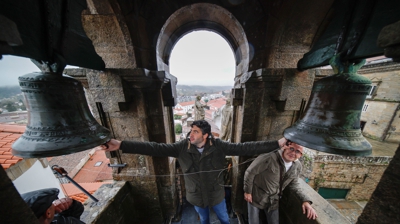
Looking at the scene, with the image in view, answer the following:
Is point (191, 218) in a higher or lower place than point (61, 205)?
lower

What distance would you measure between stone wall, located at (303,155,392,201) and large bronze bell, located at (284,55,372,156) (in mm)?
7881

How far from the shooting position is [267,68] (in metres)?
1.61

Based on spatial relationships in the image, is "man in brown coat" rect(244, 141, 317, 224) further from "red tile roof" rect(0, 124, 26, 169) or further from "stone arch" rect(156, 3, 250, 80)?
"red tile roof" rect(0, 124, 26, 169)

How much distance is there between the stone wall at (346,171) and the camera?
22.2 feet

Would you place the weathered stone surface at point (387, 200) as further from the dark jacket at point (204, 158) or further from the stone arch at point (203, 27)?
the stone arch at point (203, 27)

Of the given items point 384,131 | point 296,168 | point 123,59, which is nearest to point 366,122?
point 384,131

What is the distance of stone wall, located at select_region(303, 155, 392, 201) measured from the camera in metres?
6.77

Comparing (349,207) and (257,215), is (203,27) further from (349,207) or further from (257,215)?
(349,207)

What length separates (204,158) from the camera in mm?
1813

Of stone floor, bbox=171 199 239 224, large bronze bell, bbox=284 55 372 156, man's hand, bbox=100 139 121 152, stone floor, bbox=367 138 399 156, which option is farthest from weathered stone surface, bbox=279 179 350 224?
stone floor, bbox=367 138 399 156

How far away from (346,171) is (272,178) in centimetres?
889

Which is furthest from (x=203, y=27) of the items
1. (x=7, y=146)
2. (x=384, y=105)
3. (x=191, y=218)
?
(x=384, y=105)

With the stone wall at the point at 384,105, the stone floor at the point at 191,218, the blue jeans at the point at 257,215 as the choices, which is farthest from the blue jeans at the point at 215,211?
the stone wall at the point at 384,105

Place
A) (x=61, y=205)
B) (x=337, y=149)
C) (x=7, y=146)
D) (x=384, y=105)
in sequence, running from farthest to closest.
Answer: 1. (x=384, y=105)
2. (x=7, y=146)
3. (x=61, y=205)
4. (x=337, y=149)
